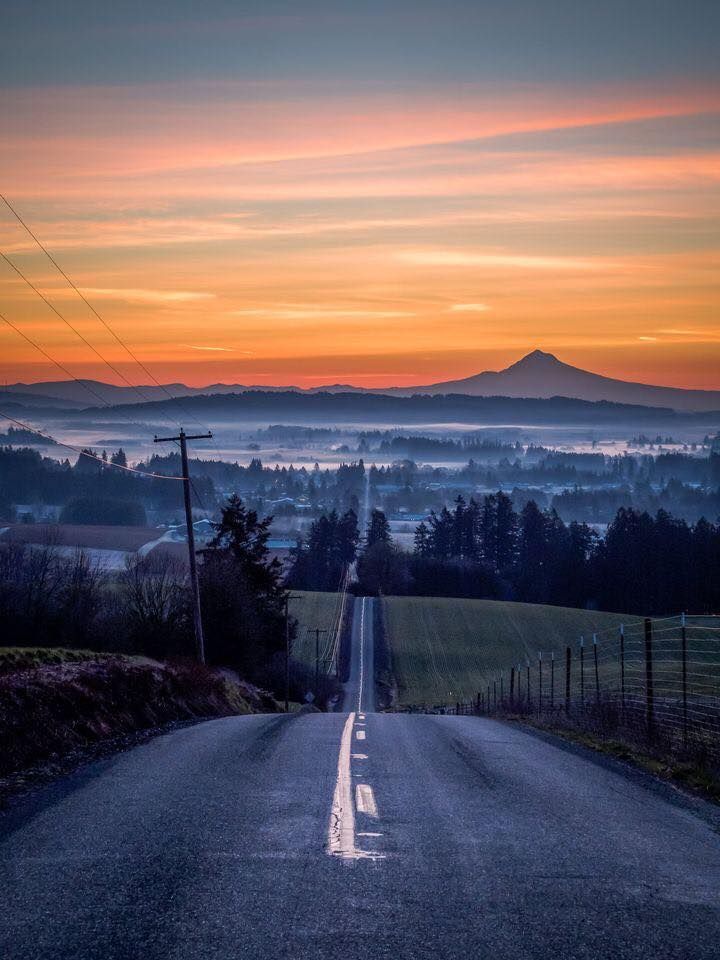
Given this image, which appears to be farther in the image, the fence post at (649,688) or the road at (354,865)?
the fence post at (649,688)

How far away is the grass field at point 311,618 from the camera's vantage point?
93.8 meters

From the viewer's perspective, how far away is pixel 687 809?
10984mm

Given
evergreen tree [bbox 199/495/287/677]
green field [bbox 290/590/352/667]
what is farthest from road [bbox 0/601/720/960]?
green field [bbox 290/590/352/667]

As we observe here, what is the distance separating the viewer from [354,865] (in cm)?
781

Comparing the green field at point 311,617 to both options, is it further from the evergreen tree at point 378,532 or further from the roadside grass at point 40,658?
the roadside grass at point 40,658

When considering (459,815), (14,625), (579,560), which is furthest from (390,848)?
(579,560)

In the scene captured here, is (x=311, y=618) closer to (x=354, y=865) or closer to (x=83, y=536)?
(x=83, y=536)

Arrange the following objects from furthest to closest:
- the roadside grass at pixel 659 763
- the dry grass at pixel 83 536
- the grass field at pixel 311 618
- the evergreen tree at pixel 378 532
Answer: the evergreen tree at pixel 378 532 < the grass field at pixel 311 618 < the dry grass at pixel 83 536 < the roadside grass at pixel 659 763

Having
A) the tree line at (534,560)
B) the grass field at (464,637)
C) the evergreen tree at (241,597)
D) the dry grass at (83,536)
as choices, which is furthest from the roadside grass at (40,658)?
the tree line at (534,560)

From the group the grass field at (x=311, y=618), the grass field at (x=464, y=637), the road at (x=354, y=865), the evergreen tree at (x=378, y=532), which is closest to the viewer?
the road at (x=354, y=865)

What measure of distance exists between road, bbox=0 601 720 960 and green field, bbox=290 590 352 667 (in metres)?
76.7

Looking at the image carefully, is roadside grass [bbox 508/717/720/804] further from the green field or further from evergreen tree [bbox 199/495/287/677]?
the green field

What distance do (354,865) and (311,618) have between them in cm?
10180

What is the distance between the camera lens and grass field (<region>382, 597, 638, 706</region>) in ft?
276
